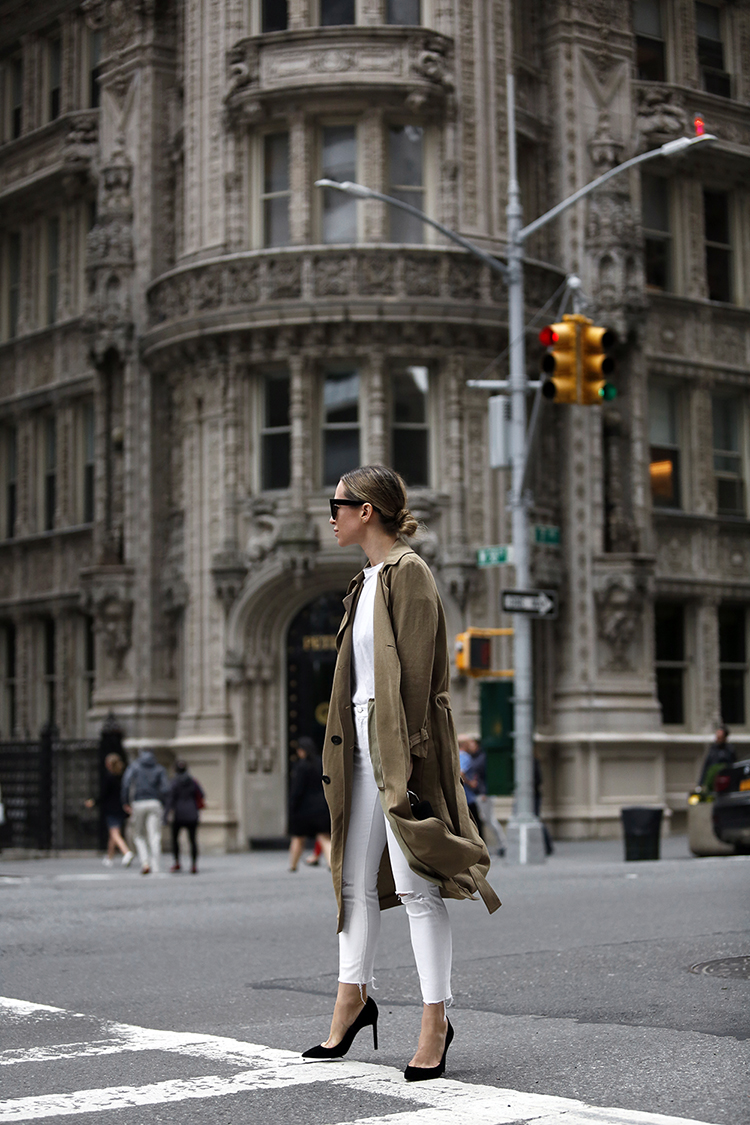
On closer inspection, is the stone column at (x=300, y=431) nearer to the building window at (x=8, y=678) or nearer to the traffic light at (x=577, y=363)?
the traffic light at (x=577, y=363)

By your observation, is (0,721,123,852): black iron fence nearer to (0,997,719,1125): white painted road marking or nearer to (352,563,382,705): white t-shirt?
(0,997,719,1125): white painted road marking

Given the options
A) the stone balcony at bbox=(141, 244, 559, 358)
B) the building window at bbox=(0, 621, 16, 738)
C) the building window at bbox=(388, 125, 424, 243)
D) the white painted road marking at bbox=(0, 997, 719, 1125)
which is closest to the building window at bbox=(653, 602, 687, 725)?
the stone balcony at bbox=(141, 244, 559, 358)

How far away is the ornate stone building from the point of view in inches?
1084

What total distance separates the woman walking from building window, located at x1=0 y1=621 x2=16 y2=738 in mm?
29997

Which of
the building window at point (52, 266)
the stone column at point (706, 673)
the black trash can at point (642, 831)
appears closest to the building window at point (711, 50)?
the stone column at point (706, 673)

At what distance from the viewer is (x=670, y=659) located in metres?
31.4

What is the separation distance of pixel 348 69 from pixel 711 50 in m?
9.57

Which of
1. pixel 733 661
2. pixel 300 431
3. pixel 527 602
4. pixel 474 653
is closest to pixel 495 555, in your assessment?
pixel 474 653

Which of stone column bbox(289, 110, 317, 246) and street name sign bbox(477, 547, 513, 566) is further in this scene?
stone column bbox(289, 110, 317, 246)

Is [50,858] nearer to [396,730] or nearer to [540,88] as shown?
[540,88]

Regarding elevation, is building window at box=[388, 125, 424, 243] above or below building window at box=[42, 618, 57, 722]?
above

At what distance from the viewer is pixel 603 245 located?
2959 centimetres

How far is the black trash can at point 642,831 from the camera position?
20.5 metres

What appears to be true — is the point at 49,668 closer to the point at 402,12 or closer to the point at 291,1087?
the point at 402,12
